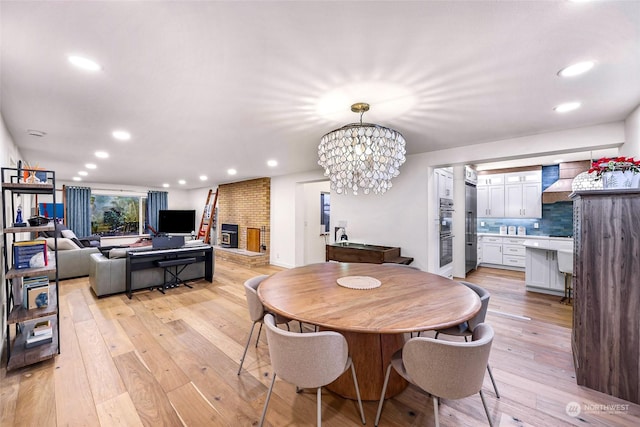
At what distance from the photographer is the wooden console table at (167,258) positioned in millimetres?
3947

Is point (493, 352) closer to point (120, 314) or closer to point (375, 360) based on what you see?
point (375, 360)

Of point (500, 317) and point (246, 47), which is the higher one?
point (246, 47)

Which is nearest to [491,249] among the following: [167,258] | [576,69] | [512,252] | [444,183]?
[512,252]

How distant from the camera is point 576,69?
1633mm

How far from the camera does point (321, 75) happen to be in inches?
67.3

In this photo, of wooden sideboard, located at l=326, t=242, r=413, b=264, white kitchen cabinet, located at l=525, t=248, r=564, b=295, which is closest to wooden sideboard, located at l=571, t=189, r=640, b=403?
wooden sideboard, located at l=326, t=242, r=413, b=264

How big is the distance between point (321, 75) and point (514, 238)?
624 cm

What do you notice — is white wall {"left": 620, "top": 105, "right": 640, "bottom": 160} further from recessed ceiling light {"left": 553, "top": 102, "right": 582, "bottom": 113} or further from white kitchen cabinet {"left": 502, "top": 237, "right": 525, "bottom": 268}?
white kitchen cabinet {"left": 502, "top": 237, "right": 525, "bottom": 268}

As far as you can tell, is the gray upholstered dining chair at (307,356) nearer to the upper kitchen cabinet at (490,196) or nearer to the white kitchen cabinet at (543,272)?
the white kitchen cabinet at (543,272)

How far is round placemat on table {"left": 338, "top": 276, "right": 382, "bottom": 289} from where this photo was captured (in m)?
2.08

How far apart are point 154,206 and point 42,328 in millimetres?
7244

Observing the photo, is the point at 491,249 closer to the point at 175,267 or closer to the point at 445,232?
the point at 445,232

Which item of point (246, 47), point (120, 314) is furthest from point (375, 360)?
point (120, 314)

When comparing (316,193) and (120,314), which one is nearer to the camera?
(120,314)
